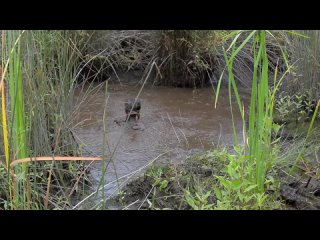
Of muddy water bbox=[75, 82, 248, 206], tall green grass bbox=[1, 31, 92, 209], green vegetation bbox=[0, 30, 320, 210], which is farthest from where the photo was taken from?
muddy water bbox=[75, 82, 248, 206]

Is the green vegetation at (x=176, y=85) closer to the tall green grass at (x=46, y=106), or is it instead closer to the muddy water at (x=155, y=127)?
the tall green grass at (x=46, y=106)

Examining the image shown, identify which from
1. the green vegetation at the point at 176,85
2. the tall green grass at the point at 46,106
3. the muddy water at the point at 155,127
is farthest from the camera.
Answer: the muddy water at the point at 155,127

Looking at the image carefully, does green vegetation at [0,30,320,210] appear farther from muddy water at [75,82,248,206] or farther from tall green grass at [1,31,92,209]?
muddy water at [75,82,248,206]

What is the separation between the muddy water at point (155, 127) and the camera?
3475 mm

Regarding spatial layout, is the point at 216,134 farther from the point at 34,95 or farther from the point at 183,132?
the point at 34,95

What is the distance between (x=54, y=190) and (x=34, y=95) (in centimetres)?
58

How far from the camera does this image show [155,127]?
13.7ft

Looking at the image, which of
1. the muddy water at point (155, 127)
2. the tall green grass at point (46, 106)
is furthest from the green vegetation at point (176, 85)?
the muddy water at point (155, 127)

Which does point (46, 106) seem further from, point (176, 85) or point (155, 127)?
point (176, 85)

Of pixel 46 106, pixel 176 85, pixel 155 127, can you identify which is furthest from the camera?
pixel 176 85

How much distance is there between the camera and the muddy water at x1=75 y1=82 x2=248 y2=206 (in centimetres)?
347

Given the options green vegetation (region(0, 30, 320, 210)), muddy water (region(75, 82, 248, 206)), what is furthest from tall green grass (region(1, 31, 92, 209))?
muddy water (region(75, 82, 248, 206))

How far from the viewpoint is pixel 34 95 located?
252cm

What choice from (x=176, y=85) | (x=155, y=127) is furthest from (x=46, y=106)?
(x=176, y=85)
